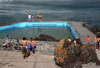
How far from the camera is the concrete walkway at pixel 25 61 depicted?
956cm

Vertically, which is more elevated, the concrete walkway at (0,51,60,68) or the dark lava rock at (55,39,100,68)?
the dark lava rock at (55,39,100,68)

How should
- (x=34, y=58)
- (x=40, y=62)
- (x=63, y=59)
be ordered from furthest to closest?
1. (x=34, y=58)
2. (x=40, y=62)
3. (x=63, y=59)

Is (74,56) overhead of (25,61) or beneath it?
overhead

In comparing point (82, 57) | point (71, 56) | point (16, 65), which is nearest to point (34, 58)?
point (16, 65)

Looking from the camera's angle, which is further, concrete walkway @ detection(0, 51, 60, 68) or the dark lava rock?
concrete walkway @ detection(0, 51, 60, 68)

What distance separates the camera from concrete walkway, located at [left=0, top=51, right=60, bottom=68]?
31.4 feet

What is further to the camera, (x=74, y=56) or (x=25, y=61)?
(x=25, y=61)

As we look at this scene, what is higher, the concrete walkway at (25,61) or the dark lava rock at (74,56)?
the dark lava rock at (74,56)

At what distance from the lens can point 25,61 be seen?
10266 millimetres

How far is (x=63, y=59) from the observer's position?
9172mm

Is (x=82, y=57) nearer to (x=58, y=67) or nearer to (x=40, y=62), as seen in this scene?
(x=58, y=67)

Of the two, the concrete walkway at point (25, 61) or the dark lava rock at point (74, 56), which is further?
the concrete walkway at point (25, 61)

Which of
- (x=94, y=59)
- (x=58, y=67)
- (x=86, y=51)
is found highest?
(x=86, y=51)

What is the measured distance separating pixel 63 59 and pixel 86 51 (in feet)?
6.32
